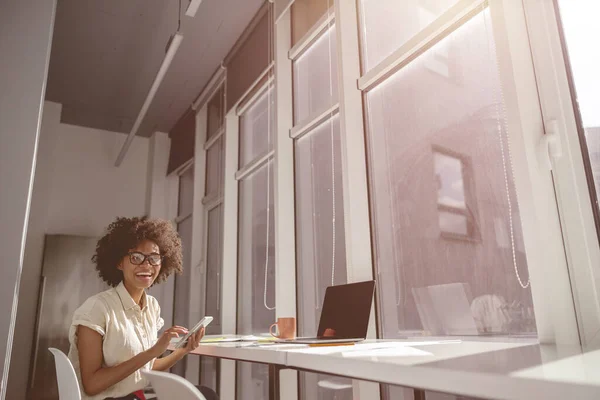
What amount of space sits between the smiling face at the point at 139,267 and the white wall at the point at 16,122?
2.15ft

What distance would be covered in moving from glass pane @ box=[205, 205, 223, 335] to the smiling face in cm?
223

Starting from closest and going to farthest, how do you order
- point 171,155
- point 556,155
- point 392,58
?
point 556,155 → point 392,58 → point 171,155

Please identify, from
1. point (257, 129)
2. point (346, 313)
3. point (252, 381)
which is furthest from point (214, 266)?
point (346, 313)

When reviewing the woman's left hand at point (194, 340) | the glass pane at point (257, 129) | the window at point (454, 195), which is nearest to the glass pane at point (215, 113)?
the glass pane at point (257, 129)

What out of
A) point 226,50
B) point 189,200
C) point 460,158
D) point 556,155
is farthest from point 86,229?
point 556,155

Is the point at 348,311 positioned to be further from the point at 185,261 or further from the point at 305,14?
the point at 185,261

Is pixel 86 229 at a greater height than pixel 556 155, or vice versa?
pixel 86 229

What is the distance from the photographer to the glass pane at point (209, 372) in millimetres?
4359

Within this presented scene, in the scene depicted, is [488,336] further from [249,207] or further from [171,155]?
[171,155]

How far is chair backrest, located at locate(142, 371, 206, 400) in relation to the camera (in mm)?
729

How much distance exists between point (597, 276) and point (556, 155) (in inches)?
16.3

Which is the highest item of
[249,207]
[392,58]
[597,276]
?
[392,58]

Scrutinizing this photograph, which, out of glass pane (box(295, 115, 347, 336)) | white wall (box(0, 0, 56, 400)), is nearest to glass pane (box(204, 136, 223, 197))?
glass pane (box(295, 115, 347, 336))

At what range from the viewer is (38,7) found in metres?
2.57
